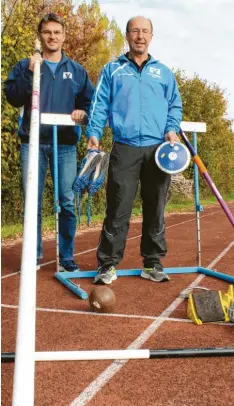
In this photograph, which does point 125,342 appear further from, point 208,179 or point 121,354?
point 208,179

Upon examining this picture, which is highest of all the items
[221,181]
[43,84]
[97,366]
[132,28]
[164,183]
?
[132,28]

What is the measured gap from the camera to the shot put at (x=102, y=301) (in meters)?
3.59

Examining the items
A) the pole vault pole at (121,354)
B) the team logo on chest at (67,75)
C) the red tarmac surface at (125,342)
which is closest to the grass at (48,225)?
the red tarmac surface at (125,342)

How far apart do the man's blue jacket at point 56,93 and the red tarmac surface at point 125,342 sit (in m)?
1.33

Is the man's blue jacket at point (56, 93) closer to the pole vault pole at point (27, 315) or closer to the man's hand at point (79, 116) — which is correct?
the man's hand at point (79, 116)

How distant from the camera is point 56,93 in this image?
485cm

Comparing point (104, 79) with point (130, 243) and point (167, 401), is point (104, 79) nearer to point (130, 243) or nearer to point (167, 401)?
point (167, 401)

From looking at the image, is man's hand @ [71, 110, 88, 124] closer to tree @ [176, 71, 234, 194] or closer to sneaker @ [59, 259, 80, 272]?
sneaker @ [59, 259, 80, 272]

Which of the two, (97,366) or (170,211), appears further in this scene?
(170,211)

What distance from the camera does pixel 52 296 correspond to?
4195 mm

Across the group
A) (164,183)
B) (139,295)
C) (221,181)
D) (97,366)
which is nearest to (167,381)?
(97,366)

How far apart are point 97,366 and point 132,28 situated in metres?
2.88

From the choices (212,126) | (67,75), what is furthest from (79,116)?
(212,126)

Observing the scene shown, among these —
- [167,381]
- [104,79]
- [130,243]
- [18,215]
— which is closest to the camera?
[167,381]
